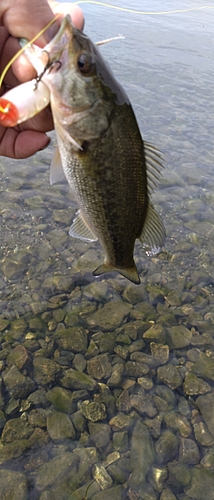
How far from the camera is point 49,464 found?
356cm

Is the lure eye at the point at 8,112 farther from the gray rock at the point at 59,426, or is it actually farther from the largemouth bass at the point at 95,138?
the gray rock at the point at 59,426

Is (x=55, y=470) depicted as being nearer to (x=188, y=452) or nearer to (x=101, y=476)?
(x=101, y=476)

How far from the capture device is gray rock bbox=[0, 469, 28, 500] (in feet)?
10.9

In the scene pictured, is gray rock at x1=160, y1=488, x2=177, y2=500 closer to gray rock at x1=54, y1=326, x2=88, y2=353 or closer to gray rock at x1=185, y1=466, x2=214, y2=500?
gray rock at x1=185, y1=466, x2=214, y2=500

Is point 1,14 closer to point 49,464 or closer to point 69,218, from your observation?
A: point 49,464

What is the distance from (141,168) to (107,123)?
35 centimetres

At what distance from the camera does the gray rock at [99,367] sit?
169 inches

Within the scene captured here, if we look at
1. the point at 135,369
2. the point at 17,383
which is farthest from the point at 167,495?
the point at 17,383

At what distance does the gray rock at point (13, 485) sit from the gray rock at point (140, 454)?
925 mm

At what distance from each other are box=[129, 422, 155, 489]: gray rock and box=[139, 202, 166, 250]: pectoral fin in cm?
211

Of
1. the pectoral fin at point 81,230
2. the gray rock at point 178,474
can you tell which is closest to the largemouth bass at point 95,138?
the pectoral fin at point 81,230

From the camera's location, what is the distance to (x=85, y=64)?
210cm

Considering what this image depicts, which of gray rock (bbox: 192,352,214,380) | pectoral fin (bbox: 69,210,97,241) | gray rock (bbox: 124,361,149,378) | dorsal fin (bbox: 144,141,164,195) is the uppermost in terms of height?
dorsal fin (bbox: 144,141,164,195)

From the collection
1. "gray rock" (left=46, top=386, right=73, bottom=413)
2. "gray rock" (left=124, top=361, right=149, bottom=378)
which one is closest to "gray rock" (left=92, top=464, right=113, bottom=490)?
"gray rock" (left=46, top=386, right=73, bottom=413)
